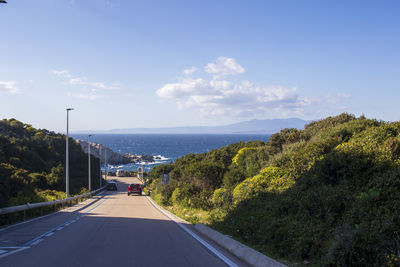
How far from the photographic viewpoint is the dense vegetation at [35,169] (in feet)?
78.0

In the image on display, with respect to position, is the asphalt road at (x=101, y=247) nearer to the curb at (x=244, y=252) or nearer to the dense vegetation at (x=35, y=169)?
the curb at (x=244, y=252)

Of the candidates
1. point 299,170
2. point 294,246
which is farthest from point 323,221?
point 299,170

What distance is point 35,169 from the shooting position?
Result: 40688 millimetres

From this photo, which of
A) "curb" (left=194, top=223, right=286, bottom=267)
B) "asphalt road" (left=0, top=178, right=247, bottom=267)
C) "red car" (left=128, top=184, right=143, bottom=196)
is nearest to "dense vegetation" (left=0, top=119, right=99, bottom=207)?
"red car" (left=128, top=184, right=143, bottom=196)

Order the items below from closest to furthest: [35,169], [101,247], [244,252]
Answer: [244,252], [101,247], [35,169]

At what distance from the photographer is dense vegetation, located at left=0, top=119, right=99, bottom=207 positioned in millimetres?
23759

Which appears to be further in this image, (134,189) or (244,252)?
(134,189)

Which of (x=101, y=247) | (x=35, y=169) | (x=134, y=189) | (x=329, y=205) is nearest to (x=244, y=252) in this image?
(x=329, y=205)

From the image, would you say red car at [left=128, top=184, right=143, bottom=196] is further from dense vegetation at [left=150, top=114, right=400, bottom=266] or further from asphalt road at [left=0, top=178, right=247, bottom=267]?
asphalt road at [left=0, top=178, right=247, bottom=267]

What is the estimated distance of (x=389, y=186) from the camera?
25.7 feet

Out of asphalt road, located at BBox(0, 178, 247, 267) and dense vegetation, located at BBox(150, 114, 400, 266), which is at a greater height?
dense vegetation, located at BBox(150, 114, 400, 266)

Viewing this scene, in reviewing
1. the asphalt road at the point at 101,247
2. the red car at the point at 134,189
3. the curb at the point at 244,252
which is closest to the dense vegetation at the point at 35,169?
the red car at the point at 134,189

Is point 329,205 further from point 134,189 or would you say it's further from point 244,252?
point 134,189

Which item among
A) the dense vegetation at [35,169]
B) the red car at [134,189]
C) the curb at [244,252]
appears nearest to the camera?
the curb at [244,252]
